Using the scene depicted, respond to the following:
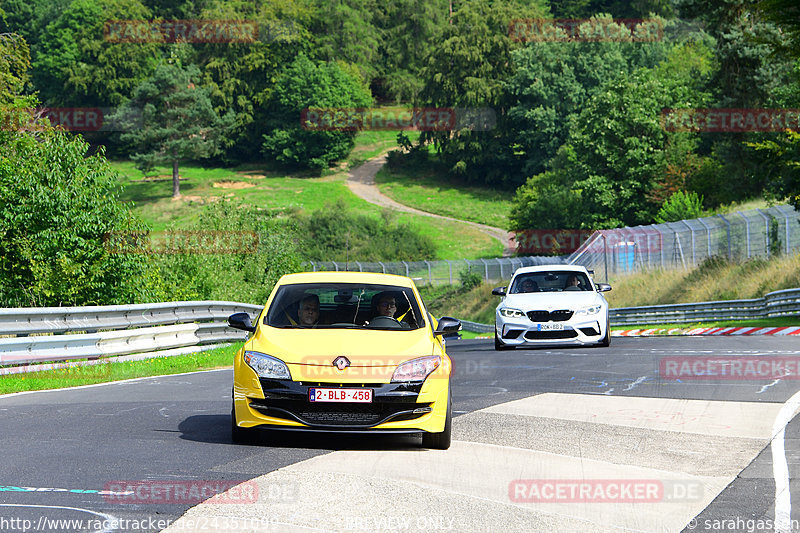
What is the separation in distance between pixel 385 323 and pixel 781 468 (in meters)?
3.52

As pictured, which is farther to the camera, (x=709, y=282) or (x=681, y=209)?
(x=681, y=209)

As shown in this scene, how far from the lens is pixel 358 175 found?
11881 centimetres

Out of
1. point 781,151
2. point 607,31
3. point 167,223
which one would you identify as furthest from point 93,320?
point 607,31

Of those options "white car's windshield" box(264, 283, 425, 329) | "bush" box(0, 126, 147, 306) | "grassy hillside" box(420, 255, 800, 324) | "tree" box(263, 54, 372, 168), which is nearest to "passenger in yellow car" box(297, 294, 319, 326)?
"white car's windshield" box(264, 283, 425, 329)

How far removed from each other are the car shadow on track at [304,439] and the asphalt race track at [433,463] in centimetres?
3

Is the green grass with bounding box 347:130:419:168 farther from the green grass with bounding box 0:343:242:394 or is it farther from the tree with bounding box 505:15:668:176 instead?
the green grass with bounding box 0:343:242:394

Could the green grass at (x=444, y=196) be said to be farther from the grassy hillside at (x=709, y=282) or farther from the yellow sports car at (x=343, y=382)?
the yellow sports car at (x=343, y=382)

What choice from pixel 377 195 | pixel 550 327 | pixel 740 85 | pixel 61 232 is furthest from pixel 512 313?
pixel 377 195

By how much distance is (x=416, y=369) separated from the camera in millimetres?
8672

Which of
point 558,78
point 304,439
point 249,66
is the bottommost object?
point 304,439

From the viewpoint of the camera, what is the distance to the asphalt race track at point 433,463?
6285mm

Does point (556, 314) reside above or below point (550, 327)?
above

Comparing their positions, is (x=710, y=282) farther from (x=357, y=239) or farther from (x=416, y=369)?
(x=357, y=239)

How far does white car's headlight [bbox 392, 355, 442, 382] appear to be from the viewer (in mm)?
8562
